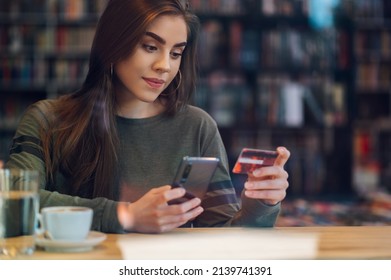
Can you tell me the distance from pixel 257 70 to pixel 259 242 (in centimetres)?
251

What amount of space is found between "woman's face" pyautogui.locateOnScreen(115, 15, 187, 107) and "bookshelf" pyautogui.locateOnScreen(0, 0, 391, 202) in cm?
195

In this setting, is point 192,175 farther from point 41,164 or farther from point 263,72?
point 263,72

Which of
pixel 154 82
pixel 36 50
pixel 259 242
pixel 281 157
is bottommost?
pixel 259 242

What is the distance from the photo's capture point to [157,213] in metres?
0.90

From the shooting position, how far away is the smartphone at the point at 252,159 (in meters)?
0.93

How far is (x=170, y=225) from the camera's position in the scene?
0.91 metres

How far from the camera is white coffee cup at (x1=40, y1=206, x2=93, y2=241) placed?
0.78m

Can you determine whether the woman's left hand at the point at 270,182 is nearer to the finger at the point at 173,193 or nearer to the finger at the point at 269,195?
the finger at the point at 269,195

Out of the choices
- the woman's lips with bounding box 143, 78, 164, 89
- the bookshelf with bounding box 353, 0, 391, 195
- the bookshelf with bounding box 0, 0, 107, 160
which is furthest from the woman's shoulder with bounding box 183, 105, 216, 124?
the bookshelf with bounding box 353, 0, 391, 195

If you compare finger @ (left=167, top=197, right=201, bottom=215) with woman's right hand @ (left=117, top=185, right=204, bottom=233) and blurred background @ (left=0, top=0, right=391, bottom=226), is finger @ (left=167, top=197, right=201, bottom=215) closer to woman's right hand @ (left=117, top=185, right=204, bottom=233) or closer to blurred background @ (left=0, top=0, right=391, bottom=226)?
woman's right hand @ (left=117, top=185, right=204, bottom=233)

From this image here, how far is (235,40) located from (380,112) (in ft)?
3.76

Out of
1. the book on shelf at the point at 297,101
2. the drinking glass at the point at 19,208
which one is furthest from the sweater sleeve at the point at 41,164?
the book on shelf at the point at 297,101

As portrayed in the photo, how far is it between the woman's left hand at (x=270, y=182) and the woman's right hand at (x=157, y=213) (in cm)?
13

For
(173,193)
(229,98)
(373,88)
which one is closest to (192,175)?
(173,193)
